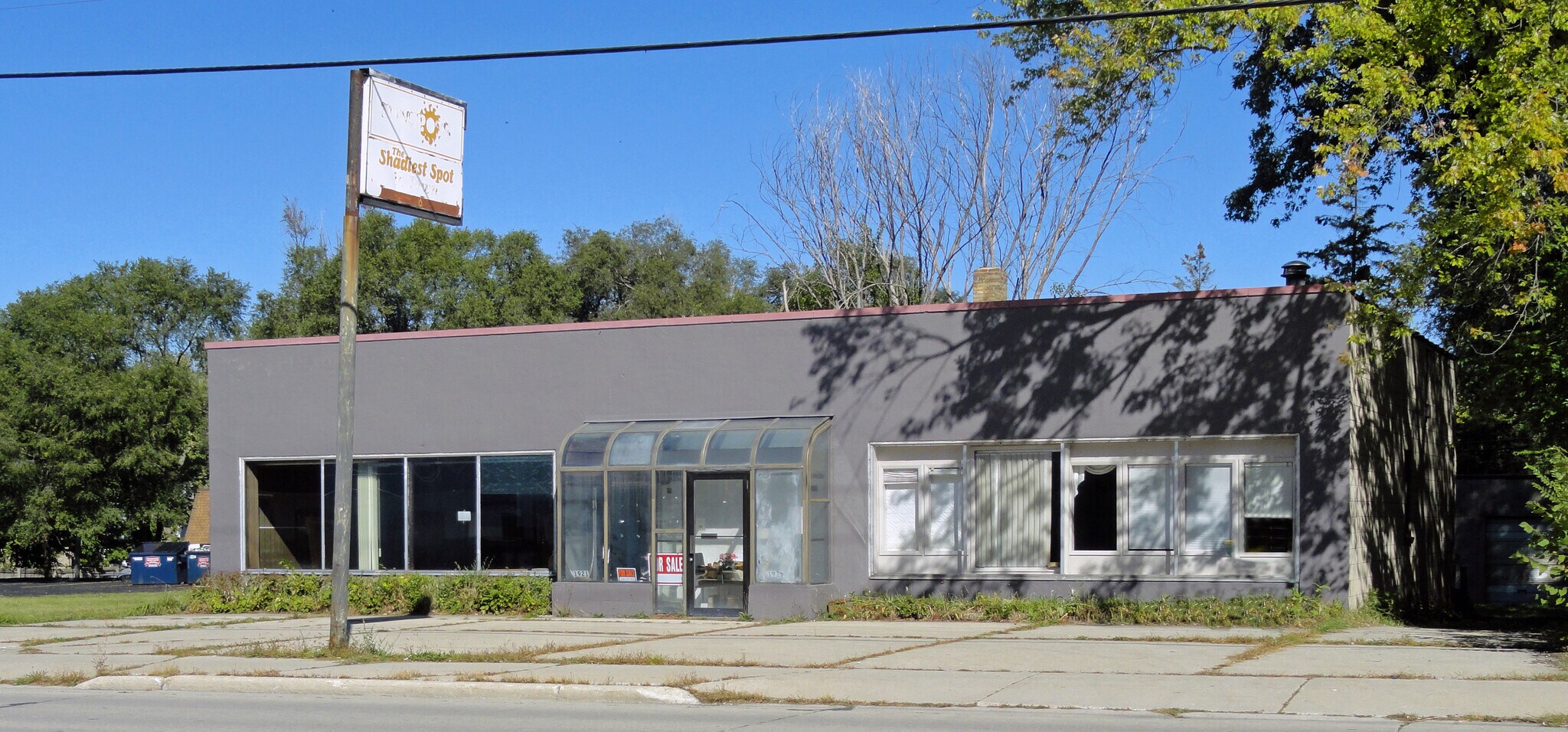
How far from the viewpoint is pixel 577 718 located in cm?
1150

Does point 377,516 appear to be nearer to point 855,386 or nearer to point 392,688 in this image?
point 855,386

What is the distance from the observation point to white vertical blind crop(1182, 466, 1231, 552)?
1942 cm

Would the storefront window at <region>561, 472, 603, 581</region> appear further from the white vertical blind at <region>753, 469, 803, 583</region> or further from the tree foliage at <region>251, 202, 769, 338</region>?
the tree foliage at <region>251, 202, 769, 338</region>

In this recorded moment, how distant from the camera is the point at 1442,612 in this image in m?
23.4

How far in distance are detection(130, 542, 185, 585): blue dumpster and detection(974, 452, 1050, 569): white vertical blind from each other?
29.0m

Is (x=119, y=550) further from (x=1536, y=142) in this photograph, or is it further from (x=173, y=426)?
(x=1536, y=142)

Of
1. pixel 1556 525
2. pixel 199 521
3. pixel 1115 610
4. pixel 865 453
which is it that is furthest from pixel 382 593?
pixel 199 521

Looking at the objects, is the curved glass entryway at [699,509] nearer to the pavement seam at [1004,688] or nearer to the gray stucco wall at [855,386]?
the gray stucco wall at [855,386]

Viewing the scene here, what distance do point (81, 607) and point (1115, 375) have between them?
63.8ft

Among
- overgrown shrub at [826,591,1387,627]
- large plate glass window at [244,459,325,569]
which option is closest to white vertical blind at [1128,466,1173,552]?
overgrown shrub at [826,591,1387,627]

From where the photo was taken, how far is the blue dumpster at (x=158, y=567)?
41438 millimetres

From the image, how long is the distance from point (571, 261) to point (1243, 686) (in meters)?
52.9

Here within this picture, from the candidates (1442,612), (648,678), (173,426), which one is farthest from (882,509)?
(173,426)

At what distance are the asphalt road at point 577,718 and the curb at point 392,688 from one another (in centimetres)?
22
